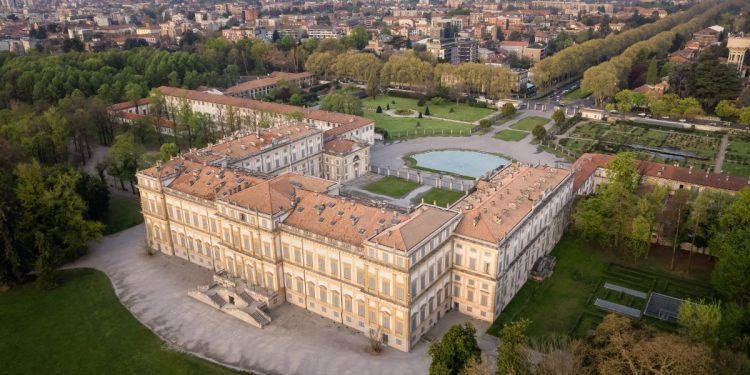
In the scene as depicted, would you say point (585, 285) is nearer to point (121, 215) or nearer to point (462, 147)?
point (462, 147)

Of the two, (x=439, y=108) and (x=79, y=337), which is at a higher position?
(x=439, y=108)

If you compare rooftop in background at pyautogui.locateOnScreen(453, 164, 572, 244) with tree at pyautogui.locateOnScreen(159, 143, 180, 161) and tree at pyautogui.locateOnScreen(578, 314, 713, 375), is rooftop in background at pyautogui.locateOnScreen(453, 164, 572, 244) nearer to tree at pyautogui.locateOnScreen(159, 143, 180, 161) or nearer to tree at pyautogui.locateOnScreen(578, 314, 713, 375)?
tree at pyautogui.locateOnScreen(578, 314, 713, 375)

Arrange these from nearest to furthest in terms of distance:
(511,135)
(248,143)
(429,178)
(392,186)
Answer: (248,143), (392,186), (429,178), (511,135)

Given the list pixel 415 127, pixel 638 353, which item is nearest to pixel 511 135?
pixel 415 127

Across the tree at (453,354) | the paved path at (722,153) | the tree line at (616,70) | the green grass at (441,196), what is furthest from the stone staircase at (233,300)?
the tree line at (616,70)

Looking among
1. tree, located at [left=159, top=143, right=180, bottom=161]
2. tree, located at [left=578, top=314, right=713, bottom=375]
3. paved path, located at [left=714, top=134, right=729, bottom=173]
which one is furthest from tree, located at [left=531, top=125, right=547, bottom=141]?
tree, located at [left=578, top=314, right=713, bottom=375]

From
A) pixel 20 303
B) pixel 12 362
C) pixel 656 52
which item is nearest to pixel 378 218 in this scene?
pixel 12 362
